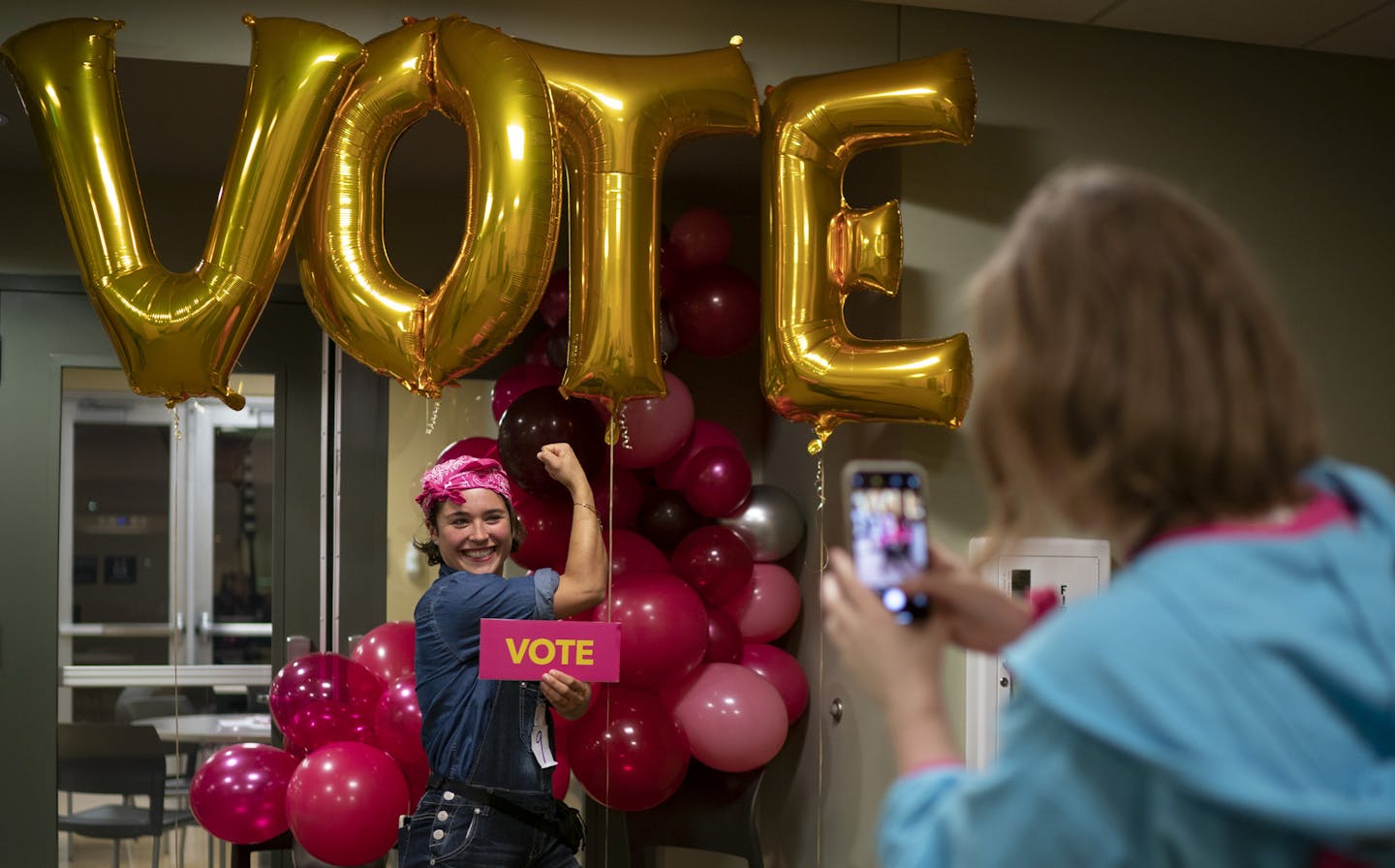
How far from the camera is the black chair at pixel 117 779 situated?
344cm

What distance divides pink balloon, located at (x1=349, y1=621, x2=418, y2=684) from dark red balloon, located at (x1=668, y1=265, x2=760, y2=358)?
1.04 metres

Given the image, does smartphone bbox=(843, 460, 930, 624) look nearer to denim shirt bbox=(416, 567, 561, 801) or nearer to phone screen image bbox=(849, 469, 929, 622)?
phone screen image bbox=(849, 469, 929, 622)

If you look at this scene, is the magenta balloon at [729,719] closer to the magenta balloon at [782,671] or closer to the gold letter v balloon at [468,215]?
the magenta balloon at [782,671]

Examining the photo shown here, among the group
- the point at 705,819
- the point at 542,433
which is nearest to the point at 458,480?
the point at 542,433

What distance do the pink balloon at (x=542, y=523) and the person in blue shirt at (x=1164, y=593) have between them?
210 cm

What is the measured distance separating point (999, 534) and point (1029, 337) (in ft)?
0.63

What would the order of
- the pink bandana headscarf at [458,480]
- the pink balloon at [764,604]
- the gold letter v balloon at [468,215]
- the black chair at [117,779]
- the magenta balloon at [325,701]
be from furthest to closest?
the black chair at [117,779]
the pink balloon at [764,604]
the magenta balloon at [325,701]
the pink bandana headscarf at [458,480]
the gold letter v balloon at [468,215]

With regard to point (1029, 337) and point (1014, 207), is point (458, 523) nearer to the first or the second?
point (1014, 207)

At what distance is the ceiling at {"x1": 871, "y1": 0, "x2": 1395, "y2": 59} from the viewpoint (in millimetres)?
2982

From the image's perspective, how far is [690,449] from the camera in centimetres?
326

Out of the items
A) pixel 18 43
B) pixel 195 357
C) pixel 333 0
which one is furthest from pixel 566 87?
pixel 18 43

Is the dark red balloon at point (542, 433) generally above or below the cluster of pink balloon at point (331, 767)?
above

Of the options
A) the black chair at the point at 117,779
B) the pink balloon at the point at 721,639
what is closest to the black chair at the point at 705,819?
the pink balloon at the point at 721,639

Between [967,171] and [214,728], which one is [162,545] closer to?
[214,728]
